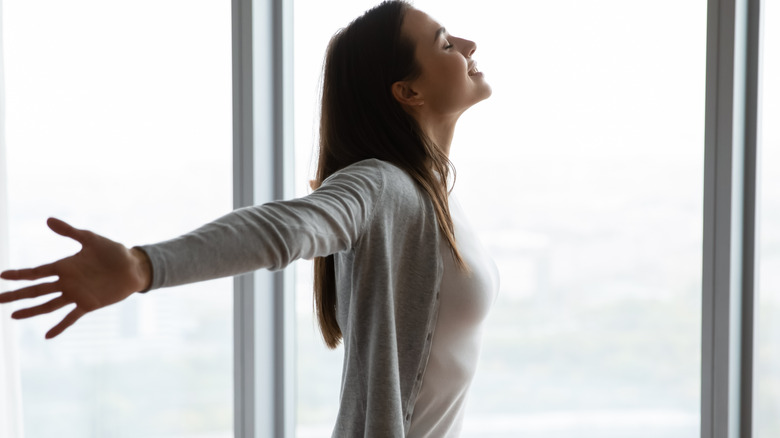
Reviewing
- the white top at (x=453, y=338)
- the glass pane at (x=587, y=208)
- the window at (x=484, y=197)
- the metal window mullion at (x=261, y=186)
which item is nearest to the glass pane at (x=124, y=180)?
the window at (x=484, y=197)

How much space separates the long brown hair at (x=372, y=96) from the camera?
1.12 metres

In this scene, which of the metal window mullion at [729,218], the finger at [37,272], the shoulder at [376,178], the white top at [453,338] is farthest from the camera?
the metal window mullion at [729,218]

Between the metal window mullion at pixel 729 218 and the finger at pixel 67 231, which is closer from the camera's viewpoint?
the finger at pixel 67 231

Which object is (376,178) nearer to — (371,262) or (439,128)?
(371,262)

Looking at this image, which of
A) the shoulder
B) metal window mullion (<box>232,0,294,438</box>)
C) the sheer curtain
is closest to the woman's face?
the shoulder

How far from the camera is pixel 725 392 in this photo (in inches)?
53.1

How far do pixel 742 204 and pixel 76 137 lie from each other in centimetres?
159

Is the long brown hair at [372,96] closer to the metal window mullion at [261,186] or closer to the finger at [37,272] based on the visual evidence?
the finger at [37,272]

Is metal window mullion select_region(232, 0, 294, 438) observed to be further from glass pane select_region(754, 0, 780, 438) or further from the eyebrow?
glass pane select_region(754, 0, 780, 438)

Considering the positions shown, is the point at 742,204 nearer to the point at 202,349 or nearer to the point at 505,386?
the point at 505,386

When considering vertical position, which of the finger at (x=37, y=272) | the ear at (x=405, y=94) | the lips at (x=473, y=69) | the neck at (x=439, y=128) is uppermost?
the lips at (x=473, y=69)

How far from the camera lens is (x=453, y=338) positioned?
41.8 inches

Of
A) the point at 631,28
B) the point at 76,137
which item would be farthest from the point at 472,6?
the point at 76,137

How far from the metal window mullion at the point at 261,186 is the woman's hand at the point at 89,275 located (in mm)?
1090
